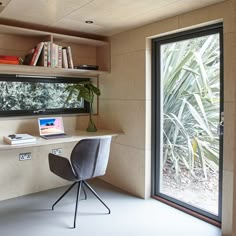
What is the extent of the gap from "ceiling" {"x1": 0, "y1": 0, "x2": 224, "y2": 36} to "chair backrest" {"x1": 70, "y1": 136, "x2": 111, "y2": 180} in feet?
4.06

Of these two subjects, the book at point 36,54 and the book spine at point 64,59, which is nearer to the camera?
the book at point 36,54

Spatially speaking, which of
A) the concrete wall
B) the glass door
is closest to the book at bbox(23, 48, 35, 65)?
the concrete wall

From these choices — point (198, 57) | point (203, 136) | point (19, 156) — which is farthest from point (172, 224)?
point (19, 156)

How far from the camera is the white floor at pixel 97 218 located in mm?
2350

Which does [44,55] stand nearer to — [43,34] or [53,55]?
[53,55]

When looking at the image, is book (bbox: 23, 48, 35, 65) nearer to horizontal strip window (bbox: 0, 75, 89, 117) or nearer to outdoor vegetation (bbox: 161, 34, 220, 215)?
horizontal strip window (bbox: 0, 75, 89, 117)

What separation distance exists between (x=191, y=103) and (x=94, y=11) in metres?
1.35

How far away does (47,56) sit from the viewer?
2852 millimetres

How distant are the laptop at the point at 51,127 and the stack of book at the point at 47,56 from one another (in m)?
0.67

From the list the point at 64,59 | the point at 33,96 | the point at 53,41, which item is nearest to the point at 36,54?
the point at 64,59

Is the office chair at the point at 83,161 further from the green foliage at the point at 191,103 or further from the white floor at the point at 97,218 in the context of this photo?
the green foliage at the point at 191,103

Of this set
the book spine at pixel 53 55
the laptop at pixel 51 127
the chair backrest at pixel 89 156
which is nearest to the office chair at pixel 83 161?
the chair backrest at pixel 89 156

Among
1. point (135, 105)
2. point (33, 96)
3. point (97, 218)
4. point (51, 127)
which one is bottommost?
point (97, 218)

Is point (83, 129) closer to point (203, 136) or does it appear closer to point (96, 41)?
point (96, 41)
